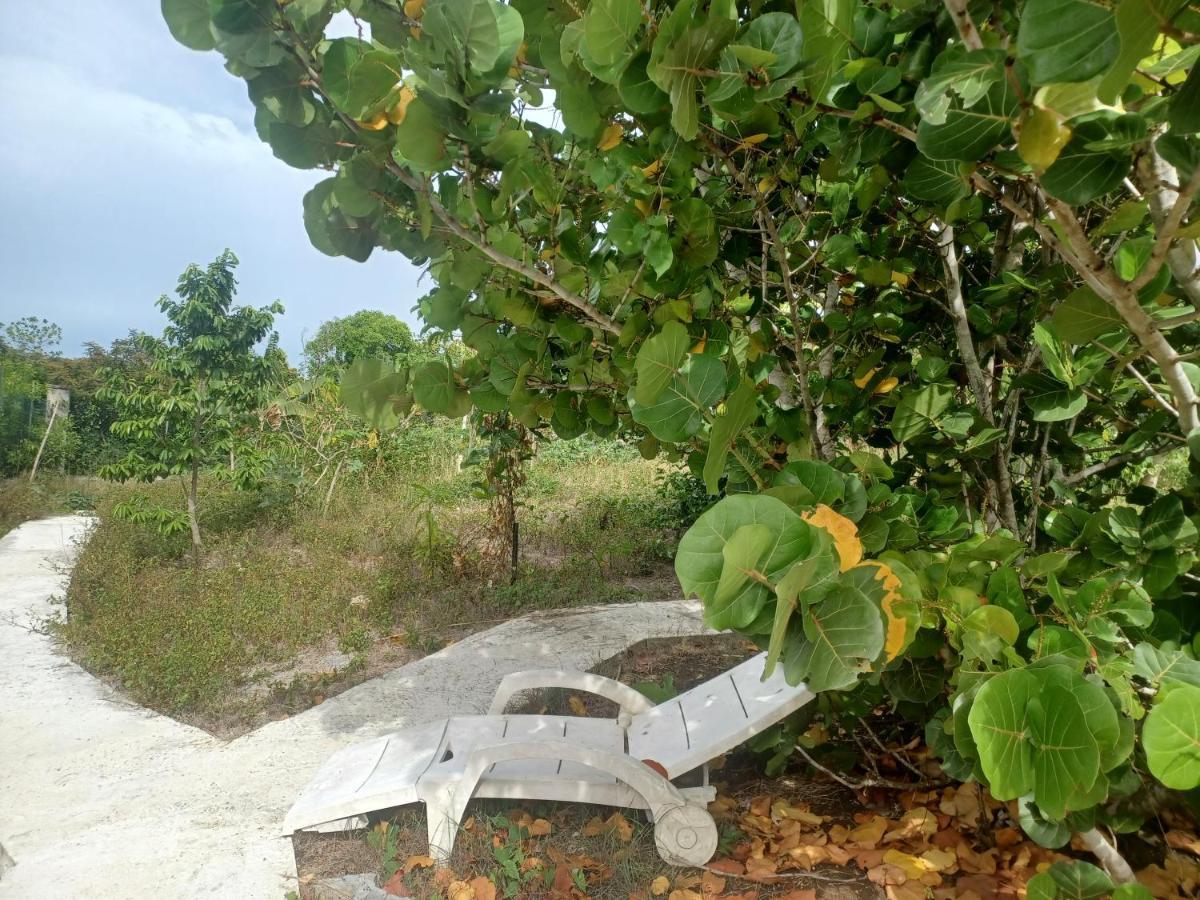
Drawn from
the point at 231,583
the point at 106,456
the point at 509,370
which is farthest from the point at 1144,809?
the point at 106,456

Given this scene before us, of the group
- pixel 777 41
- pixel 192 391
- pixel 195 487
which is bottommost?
pixel 777 41

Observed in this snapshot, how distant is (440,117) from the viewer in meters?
0.97

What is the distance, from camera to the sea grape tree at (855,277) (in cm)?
71

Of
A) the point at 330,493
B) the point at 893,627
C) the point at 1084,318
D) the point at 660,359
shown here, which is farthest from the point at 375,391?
the point at 330,493

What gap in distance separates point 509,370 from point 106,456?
1525 centimetres

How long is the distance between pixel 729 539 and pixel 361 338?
21.6m

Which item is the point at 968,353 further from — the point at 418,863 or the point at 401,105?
the point at 418,863

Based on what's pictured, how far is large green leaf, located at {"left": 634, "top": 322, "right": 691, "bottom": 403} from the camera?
0.99 m

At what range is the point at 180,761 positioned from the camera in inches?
126

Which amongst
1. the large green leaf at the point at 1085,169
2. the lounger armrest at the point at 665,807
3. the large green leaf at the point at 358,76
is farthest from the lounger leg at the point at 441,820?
the large green leaf at the point at 1085,169

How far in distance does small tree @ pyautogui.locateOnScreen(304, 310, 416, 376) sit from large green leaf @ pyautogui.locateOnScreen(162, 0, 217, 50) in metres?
17.3

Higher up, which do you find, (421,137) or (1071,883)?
(421,137)

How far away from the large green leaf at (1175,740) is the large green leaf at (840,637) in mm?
408

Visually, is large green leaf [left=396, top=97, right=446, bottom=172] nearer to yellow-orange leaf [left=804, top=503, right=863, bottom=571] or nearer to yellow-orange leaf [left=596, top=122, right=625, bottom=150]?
yellow-orange leaf [left=596, top=122, right=625, bottom=150]
